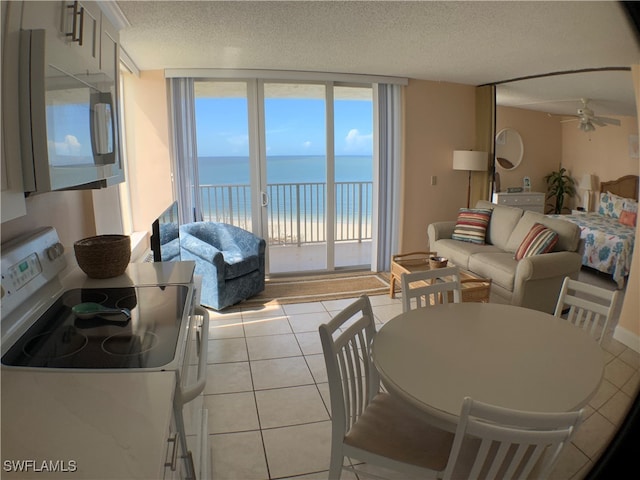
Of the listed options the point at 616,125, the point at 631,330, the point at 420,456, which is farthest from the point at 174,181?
the point at 616,125

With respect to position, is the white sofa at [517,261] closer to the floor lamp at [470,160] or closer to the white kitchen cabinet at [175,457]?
the floor lamp at [470,160]

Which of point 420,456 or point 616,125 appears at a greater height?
point 616,125

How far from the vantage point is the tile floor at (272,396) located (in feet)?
6.14

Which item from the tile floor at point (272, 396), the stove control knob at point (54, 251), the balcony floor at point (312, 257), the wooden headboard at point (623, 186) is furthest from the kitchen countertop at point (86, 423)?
the wooden headboard at point (623, 186)

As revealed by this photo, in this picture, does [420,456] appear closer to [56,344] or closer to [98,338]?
[98,338]

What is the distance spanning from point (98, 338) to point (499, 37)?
3.19 meters

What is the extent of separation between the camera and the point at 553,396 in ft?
4.25

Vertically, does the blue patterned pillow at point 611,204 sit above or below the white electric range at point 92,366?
above

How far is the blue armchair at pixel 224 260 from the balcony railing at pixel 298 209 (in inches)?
53.1

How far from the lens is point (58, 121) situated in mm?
1180

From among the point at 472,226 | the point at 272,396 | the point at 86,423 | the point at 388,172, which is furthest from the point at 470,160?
the point at 86,423

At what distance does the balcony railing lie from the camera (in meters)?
5.67

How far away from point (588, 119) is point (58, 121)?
5391mm

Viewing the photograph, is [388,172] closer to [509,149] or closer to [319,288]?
[319,288]
